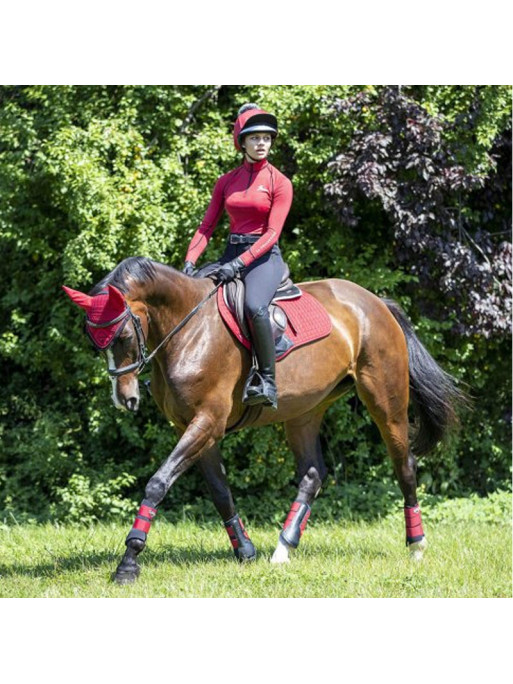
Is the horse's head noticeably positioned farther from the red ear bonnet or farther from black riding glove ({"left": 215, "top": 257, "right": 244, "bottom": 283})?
black riding glove ({"left": 215, "top": 257, "right": 244, "bottom": 283})

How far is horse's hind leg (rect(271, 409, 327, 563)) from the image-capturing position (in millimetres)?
7219

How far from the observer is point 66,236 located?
32.6ft

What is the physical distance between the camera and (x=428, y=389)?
8008mm

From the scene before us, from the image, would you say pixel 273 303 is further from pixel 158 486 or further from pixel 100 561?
pixel 100 561

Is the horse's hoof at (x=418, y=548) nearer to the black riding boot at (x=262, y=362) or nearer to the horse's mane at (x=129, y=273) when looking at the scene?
the black riding boot at (x=262, y=362)

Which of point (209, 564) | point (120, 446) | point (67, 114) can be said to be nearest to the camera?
point (209, 564)

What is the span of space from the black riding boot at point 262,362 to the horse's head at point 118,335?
32.8 inches

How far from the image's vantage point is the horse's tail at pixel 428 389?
26.3ft

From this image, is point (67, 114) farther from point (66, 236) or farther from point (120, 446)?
point (120, 446)

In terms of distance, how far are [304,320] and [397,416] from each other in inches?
Answer: 51.8

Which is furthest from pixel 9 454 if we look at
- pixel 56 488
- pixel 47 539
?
pixel 47 539

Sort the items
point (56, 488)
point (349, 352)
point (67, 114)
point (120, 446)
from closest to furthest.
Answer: point (349, 352)
point (67, 114)
point (56, 488)
point (120, 446)

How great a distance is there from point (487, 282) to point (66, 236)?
467 centimetres

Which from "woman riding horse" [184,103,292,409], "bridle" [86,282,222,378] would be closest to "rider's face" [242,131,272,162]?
"woman riding horse" [184,103,292,409]
